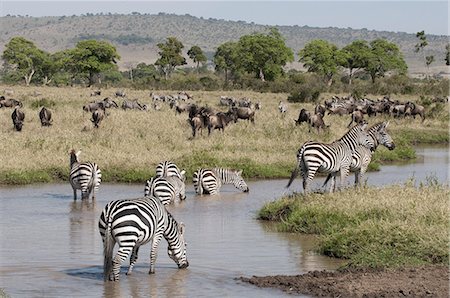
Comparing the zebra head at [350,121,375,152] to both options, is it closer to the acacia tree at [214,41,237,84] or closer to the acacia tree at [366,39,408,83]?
the acacia tree at [366,39,408,83]

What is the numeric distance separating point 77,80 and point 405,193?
88983 millimetres

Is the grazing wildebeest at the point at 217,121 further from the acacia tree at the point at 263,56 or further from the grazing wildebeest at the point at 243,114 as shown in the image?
the acacia tree at the point at 263,56

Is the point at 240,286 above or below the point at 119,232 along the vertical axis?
below

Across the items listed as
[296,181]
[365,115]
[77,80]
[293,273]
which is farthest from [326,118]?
[77,80]

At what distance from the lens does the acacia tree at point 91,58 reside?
7618 cm

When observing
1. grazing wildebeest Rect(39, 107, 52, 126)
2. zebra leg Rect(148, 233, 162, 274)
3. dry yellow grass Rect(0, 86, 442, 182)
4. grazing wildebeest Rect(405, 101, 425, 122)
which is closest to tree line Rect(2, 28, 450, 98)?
grazing wildebeest Rect(405, 101, 425, 122)

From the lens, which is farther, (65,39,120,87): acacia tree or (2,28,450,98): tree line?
(2,28,450,98): tree line

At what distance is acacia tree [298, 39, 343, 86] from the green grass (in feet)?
223

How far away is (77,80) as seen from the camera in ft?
330

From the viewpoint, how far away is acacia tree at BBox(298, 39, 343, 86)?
272 feet

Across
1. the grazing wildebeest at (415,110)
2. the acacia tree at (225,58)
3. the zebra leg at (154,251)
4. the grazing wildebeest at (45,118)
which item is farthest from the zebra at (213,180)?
the acacia tree at (225,58)

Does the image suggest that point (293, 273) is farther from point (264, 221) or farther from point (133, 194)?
point (133, 194)

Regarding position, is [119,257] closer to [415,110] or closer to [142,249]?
[142,249]

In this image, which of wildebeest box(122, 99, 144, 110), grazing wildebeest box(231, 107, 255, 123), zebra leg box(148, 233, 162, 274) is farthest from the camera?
wildebeest box(122, 99, 144, 110)
